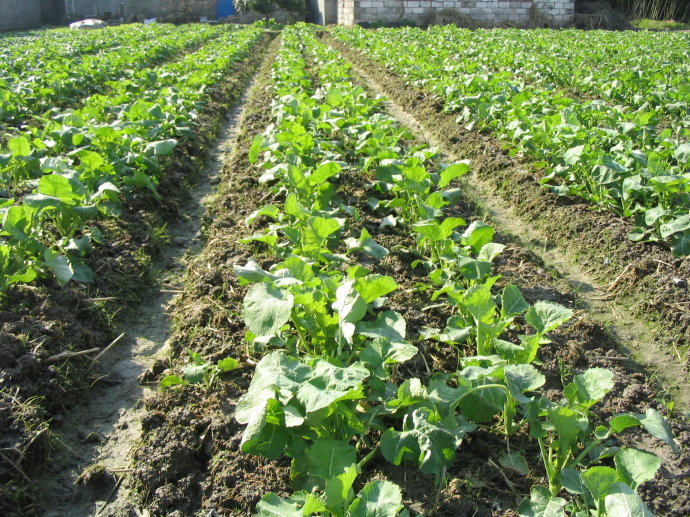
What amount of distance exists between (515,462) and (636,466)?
51 cm

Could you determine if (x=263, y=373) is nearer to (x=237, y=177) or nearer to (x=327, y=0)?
(x=237, y=177)

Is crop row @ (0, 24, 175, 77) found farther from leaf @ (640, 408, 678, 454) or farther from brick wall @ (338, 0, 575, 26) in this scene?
leaf @ (640, 408, 678, 454)

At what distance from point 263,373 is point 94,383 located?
130 centimetres

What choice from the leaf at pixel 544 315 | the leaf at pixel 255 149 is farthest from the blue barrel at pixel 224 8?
the leaf at pixel 544 315

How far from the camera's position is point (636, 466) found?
6.17 ft

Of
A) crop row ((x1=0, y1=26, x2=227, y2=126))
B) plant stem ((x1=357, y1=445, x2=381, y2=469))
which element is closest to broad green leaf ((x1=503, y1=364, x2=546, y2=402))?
plant stem ((x1=357, y1=445, x2=381, y2=469))

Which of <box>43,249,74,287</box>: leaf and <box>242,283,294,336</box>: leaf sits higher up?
<box>242,283,294,336</box>: leaf

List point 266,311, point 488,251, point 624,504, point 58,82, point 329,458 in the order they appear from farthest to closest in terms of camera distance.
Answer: point 58,82, point 488,251, point 266,311, point 329,458, point 624,504

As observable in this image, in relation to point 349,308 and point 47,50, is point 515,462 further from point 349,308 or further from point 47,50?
point 47,50

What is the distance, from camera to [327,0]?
3072cm

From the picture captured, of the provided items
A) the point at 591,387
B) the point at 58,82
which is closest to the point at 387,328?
the point at 591,387

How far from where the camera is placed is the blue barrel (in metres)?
37.9

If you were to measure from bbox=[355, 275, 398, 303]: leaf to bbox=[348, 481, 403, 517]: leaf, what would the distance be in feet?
3.22

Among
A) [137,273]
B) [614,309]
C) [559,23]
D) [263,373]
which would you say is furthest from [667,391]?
[559,23]
